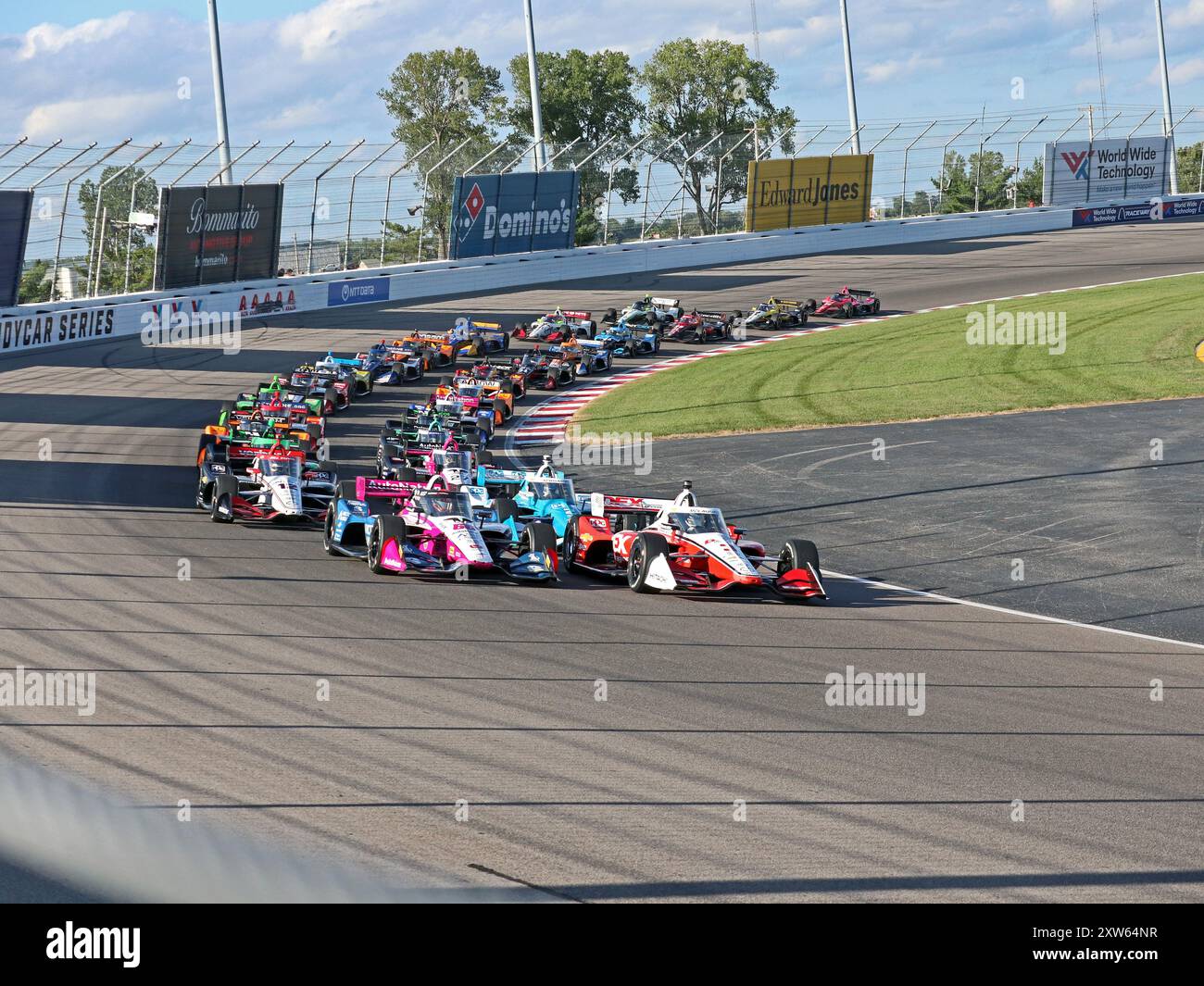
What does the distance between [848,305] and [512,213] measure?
13087 millimetres

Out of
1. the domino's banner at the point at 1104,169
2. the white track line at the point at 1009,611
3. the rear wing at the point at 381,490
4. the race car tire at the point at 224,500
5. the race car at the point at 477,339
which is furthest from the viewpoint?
the domino's banner at the point at 1104,169

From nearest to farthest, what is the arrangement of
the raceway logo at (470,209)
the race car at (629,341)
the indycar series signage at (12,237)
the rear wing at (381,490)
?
the rear wing at (381,490) → the indycar series signage at (12,237) → the race car at (629,341) → the raceway logo at (470,209)

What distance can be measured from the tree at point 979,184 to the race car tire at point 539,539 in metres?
47.2

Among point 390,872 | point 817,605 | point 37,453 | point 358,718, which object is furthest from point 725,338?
point 390,872

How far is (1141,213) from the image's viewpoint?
62.6 m

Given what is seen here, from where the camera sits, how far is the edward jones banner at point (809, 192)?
53.4m

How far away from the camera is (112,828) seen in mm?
7570

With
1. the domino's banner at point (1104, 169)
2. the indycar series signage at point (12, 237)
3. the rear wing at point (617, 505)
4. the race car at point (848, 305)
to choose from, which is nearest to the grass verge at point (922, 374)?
the race car at point (848, 305)

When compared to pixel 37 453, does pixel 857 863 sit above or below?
below

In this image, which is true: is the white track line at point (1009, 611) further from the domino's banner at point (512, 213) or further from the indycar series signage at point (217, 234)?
the domino's banner at point (512, 213)

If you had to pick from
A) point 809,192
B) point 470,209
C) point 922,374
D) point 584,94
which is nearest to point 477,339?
point 922,374

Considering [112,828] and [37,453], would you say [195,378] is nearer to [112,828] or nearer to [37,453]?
[37,453]
